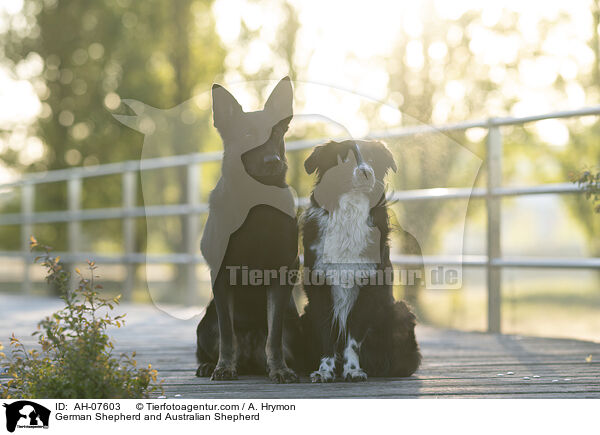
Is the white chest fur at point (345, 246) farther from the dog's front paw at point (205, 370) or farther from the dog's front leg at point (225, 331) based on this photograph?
the dog's front paw at point (205, 370)

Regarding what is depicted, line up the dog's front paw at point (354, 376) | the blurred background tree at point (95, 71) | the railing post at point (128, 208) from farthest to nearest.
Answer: the blurred background tree at point (95, 71)
the railing post at point (128, 208)
the dog's front paw at point (354, 376)

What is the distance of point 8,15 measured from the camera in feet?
50.6

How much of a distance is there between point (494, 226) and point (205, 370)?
287 centimetres

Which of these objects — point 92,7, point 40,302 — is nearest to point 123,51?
point 92,7

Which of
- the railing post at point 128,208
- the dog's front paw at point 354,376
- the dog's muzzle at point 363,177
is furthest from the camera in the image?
the railing post at point 128,208

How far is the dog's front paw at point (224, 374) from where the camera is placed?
360 cm

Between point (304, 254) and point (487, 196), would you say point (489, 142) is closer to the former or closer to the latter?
point (487, 196)

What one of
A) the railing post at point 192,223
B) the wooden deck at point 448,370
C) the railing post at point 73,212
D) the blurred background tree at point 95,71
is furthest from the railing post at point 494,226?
the blurred background tree at point 95,71

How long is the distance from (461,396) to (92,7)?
47.8 ft

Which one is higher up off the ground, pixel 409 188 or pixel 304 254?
pixel 409 188

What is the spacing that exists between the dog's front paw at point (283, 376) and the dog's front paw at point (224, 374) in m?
0.20

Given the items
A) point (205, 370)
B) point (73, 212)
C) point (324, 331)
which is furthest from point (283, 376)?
point (73, 212)
